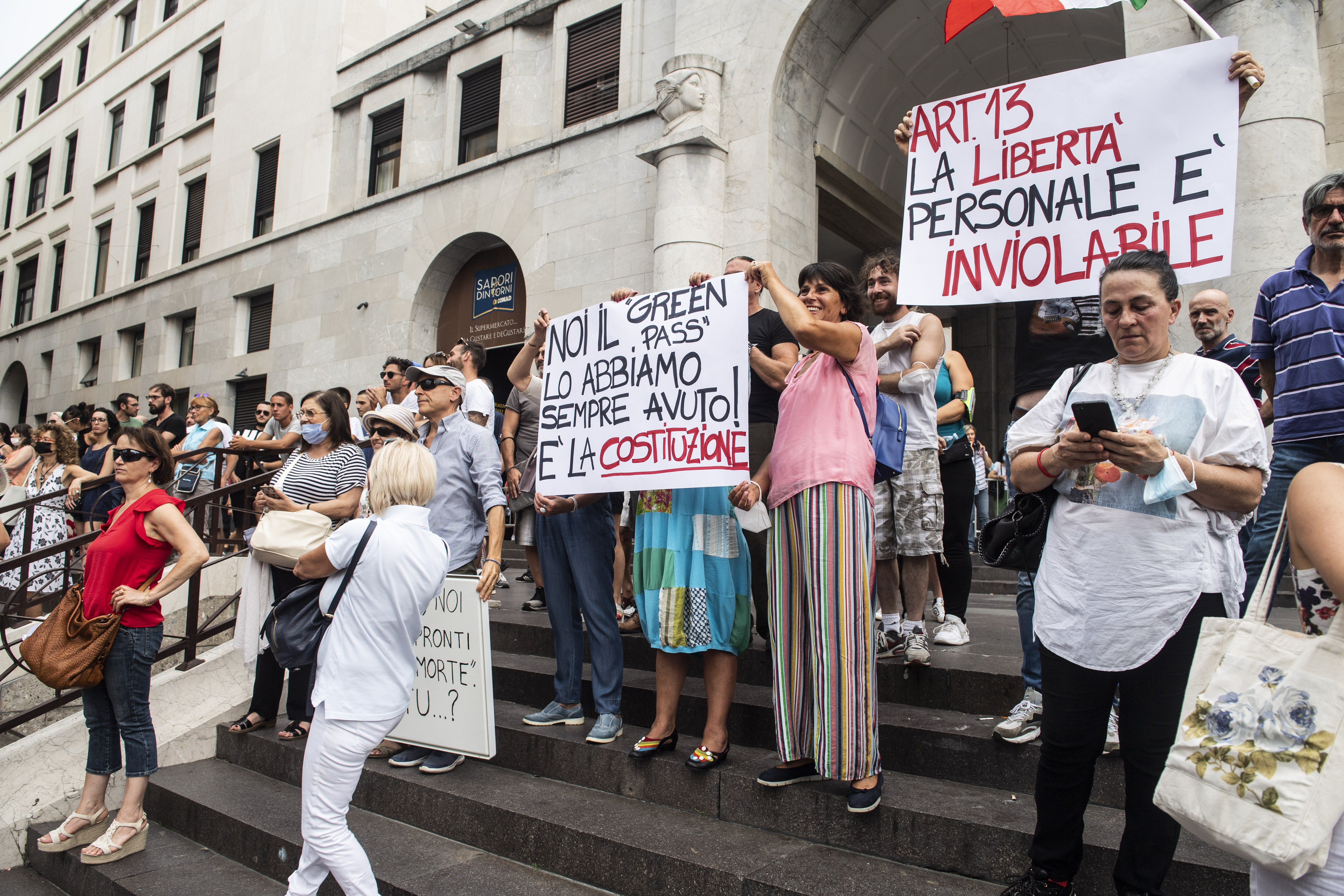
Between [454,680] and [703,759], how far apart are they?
130 cm

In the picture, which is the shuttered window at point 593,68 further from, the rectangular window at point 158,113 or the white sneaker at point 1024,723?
the rectangular window at point 158,113

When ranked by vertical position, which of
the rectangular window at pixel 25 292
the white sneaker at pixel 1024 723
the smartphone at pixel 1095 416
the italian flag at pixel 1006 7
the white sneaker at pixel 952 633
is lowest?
the white sneaker at pixel 1024 723

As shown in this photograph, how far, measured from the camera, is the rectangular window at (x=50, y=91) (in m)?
26.9

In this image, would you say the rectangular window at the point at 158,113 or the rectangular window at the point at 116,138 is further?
the rectangular window at the point at 116,138

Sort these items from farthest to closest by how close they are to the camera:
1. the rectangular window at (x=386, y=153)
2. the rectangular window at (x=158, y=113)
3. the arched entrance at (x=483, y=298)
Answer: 1. the rectangular window at (x=158, y=113)
2. the rectangular window at (x=386, y=153)
3. the arched entrance at (x=483, y=298)

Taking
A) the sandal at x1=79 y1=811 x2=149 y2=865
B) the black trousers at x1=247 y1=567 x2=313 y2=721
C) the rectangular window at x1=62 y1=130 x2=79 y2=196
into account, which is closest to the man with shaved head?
the black trousers at x1=247 y1=567 x2=313 y2=721

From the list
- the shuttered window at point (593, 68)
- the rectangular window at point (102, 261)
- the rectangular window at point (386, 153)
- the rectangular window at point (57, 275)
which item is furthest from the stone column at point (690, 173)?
the rectangular window at point (57, 275)

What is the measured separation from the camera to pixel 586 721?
4.36m

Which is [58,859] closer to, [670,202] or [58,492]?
[58,492]

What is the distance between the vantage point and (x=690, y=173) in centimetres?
995

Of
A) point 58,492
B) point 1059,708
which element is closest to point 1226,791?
point 1059,708

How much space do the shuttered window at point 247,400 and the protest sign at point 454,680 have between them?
13912mm

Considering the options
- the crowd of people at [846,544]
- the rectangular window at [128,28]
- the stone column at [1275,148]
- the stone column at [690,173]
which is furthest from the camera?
the rectangular window at [128,28]

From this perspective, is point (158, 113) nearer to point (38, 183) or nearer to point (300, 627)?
point (38, 183)
